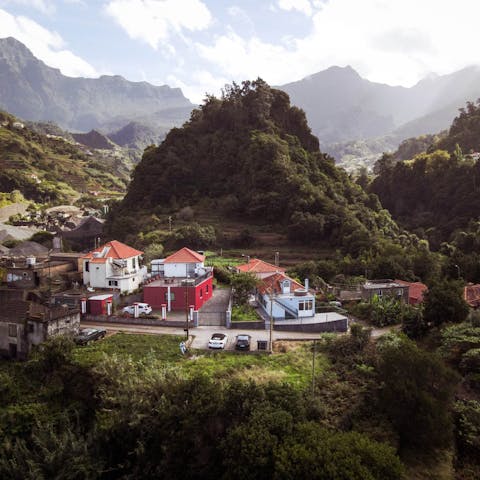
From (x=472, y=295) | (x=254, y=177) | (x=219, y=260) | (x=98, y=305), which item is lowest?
(x=98, y=305)

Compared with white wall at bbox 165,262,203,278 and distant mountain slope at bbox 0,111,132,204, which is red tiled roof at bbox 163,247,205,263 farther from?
distant mountain slope at bbox 0,111,132,204

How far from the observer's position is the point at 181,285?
27.6 m

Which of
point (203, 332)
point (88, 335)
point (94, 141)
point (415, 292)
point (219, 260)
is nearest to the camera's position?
point (88, 335)

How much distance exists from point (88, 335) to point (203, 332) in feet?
19.6

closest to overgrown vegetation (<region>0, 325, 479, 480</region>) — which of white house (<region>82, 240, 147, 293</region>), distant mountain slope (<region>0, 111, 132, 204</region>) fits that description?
white house (<region>82, 240, 147, 293</region>)

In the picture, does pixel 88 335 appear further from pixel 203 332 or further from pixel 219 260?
pixel 219 260

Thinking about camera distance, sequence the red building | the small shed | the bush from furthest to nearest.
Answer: the red building
the small shed
the bush

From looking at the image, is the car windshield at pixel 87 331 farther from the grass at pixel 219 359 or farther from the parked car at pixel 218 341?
the parked car at pixel 218 341

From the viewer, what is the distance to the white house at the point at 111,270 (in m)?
29.7

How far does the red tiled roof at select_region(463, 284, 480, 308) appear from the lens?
2870 centimetres

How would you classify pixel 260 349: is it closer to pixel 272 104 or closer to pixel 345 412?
pixel 345 412

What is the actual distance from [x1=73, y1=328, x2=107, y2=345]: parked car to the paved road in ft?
3.75

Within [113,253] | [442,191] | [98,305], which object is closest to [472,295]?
[98,305]

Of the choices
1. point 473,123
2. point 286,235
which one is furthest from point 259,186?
point 473,123
